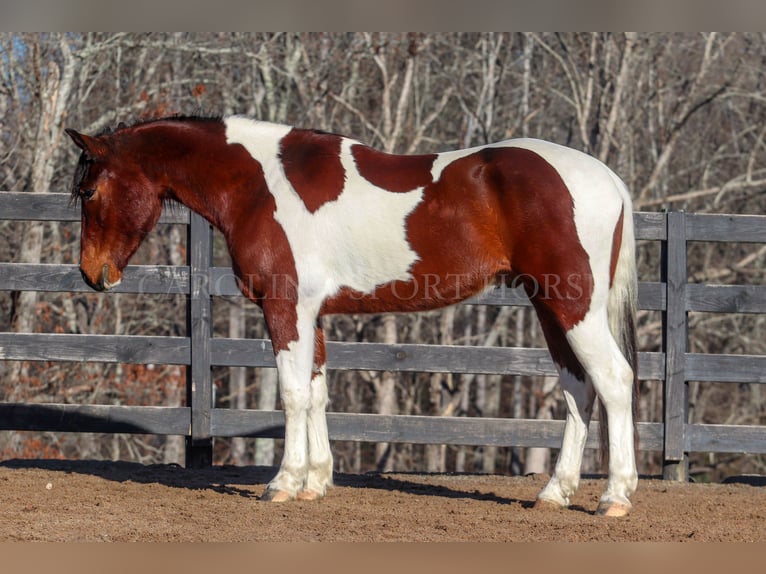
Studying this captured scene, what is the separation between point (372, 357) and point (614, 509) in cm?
217

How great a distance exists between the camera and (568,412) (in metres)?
4.66

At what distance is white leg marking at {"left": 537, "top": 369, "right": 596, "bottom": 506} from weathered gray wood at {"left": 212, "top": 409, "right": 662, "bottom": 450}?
1213 mm

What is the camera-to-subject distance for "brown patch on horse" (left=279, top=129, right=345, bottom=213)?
461 cm

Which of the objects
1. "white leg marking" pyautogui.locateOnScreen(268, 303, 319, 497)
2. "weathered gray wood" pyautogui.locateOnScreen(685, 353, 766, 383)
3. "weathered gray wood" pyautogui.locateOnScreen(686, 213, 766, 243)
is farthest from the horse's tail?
"white leg marking" pyautogui.locateOnScreen(268, 303, 319, 497)

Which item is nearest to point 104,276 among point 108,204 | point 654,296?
point 108,204

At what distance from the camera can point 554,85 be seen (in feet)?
46.4

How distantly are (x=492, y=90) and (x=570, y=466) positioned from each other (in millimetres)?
9260

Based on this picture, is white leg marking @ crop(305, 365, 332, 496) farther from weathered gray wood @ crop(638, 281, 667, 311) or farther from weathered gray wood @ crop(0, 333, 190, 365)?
weathered gray wood @ crop(638, 281, 667, 311)

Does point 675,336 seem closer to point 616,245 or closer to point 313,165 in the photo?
point 616,245

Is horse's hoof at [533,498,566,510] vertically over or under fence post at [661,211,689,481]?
under

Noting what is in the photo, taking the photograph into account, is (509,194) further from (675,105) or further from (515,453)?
(675,105)

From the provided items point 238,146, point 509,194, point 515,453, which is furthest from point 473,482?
point 515,453

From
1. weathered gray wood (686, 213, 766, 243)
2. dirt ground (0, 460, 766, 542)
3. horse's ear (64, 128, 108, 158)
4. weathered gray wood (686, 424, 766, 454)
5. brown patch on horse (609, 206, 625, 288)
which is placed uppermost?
horse's ear (64, 128, 108, 158)

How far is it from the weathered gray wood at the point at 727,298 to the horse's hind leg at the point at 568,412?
1553 millimetres
